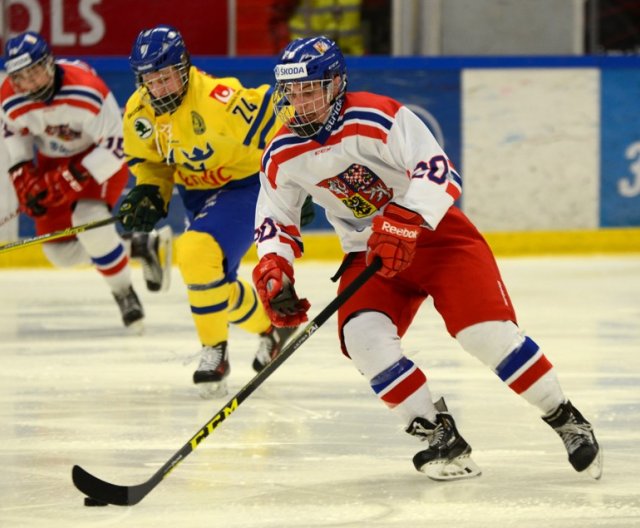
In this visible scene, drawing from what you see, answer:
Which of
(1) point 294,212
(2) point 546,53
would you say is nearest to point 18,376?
(1) point 294,212

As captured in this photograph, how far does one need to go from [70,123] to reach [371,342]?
2705 mm

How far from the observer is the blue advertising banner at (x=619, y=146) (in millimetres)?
7828

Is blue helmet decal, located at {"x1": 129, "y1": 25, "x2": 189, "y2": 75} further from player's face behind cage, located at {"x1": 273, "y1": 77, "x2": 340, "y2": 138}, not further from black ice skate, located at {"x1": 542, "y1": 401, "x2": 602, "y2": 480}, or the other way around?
black ice skate, located at {"x1": 542, "y1": 401, "x2": 602, "y2": 480}

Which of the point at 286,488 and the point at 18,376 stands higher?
the point at 286,488

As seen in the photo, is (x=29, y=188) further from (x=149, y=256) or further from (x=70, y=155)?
(x=149, y=256)

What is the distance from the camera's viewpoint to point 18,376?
491 centimetres

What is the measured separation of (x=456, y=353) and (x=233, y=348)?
81 cm

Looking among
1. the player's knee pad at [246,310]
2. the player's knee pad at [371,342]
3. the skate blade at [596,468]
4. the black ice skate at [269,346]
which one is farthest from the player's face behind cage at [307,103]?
the black ice skate at [269,346]

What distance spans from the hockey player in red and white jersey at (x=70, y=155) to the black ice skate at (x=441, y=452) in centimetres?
252

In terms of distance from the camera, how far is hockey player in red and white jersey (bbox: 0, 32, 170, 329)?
5.68 meters

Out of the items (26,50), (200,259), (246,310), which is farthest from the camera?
(26,50)

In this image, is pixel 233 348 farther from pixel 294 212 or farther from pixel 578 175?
pixel 578 175

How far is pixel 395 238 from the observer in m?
3.25

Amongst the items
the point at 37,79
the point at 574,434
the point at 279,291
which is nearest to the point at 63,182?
the point at 37,79
